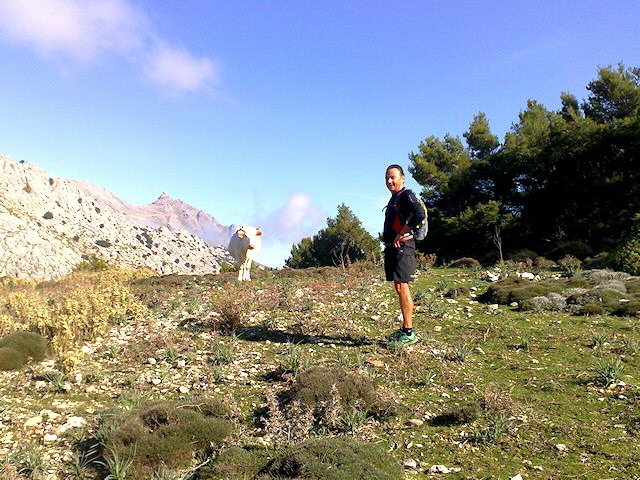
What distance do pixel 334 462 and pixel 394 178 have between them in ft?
14.6

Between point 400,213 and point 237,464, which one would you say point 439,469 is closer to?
point 237,464

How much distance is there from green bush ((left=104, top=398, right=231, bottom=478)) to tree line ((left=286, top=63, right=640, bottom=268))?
16022 mm

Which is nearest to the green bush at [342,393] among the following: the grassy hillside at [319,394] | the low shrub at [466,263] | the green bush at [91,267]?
the grassy hillside at [319,394]

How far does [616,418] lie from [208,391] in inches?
167

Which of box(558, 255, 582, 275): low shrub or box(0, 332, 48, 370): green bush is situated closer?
box(0, 332, 48, 370): green bush

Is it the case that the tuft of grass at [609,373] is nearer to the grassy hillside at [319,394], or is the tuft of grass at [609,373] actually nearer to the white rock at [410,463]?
the grassy hillside at [319,394]

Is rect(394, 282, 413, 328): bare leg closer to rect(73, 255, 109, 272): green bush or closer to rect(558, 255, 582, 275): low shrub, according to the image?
rect(558, 255, 582, 275): low shrub

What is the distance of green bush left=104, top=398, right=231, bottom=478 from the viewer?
374 centimetres

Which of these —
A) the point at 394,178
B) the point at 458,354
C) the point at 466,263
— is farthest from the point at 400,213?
the point at 466,263

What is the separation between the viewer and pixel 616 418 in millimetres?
4305

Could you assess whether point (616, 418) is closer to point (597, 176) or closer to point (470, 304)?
point (470, 304)

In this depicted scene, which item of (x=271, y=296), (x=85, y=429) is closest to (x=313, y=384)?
(x=85, y=429)

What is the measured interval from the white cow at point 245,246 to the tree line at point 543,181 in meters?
6.56

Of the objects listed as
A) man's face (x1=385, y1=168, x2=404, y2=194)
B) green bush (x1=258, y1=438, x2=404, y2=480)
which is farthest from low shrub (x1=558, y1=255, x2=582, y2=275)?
green bush (x1=258, y1=438, x2=404, y2=480)
